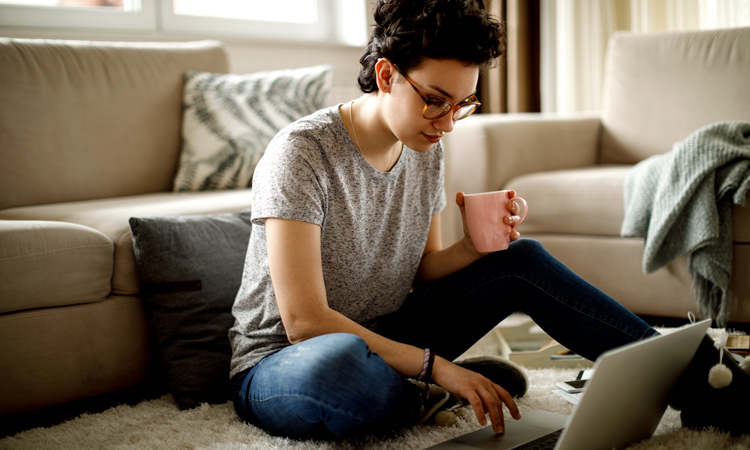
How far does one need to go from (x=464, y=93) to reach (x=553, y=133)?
58.3 inches

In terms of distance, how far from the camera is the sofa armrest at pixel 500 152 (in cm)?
218

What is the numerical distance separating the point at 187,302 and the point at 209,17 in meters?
1.81

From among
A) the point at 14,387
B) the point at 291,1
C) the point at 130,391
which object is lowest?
the point at 130,391

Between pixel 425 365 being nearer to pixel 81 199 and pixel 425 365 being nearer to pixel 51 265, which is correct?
pixel 51 265

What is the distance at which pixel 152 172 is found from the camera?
2051mm

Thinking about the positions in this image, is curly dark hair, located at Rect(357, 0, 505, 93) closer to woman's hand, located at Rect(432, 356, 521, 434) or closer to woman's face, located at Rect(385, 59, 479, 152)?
woman's face, located at Rect(385, 59, 479, 152)

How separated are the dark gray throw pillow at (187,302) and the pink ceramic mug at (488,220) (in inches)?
24.3

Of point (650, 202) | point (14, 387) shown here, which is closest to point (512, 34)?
point (650, 202)

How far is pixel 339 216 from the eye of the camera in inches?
43.3

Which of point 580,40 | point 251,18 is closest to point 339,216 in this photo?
point 251,18

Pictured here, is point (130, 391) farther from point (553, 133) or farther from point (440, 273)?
point (553, 133)

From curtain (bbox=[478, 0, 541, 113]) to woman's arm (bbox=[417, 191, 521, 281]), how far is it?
2.03 metres

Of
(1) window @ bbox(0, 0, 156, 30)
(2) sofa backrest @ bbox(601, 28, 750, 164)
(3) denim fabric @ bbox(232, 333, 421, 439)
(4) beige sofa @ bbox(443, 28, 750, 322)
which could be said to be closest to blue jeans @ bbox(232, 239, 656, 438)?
(3) denim fabric @ bbox(232, 333, 421, 439)

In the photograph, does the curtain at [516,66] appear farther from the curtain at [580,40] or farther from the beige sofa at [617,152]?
the beige sofa at [617,152]
